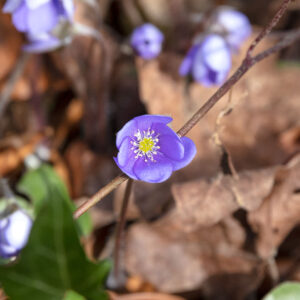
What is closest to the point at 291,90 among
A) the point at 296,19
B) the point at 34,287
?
the point at 296,19

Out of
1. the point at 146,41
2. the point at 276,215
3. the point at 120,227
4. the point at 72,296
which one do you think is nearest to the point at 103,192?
the point at 72,296

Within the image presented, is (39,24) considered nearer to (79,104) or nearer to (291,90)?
(79,104)

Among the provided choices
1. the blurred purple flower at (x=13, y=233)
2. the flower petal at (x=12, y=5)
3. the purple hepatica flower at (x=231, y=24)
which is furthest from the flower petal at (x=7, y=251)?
the purple hepatica flower at (x=231, y=24)

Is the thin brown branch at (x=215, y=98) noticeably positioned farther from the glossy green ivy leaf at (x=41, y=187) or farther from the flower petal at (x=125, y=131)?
the glossy green ivy leaf at (x=41, y=187)

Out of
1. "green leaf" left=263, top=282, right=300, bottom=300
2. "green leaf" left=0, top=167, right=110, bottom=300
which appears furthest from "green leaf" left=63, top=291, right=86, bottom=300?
"green leaf" left=263, top=282, right=300, bottom=300

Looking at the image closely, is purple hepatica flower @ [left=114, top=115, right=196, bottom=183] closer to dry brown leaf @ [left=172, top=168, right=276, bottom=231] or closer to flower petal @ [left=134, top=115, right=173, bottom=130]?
flower petal @ [left=134, top=115, right=173, bottom=130]
